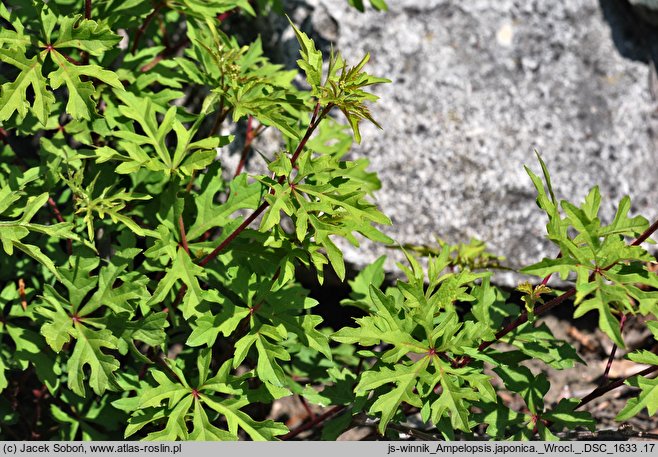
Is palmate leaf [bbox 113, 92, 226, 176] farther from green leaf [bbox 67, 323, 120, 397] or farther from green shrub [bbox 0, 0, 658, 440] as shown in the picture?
green leaf [bbox 67, 323, 120, 397]

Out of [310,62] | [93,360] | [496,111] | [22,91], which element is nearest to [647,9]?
[496,111]

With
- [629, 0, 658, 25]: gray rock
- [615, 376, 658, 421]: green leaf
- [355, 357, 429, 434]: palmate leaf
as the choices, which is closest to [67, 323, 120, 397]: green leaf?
[355, 357, 429, 434]: palmate leaf

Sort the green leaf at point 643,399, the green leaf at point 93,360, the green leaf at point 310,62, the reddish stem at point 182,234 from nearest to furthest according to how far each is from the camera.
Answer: the green leaf at point 310,62, the green leaf at point 643,399, the green leaf at point 93,360, the reddish stem at point 182,234

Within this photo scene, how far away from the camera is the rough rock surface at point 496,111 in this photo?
3619 millimetres

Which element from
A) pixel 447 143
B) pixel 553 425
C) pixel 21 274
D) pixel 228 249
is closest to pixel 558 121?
pixel 447 143

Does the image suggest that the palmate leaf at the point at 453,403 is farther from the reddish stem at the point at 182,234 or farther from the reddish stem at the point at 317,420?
the reddish stem at the point at 182,234

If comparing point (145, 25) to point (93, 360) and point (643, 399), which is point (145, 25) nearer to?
point (93, 360)

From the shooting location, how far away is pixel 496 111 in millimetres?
3766

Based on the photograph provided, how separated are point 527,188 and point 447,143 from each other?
0.48m

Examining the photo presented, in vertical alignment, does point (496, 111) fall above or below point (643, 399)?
above

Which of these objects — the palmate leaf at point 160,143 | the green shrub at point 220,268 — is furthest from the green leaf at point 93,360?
the palmate leaf at point 160,143

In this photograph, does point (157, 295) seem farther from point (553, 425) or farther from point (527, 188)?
point (527, 188)

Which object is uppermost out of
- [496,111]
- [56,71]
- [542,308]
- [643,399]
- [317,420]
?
[496,111]

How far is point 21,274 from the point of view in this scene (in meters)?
2.85
